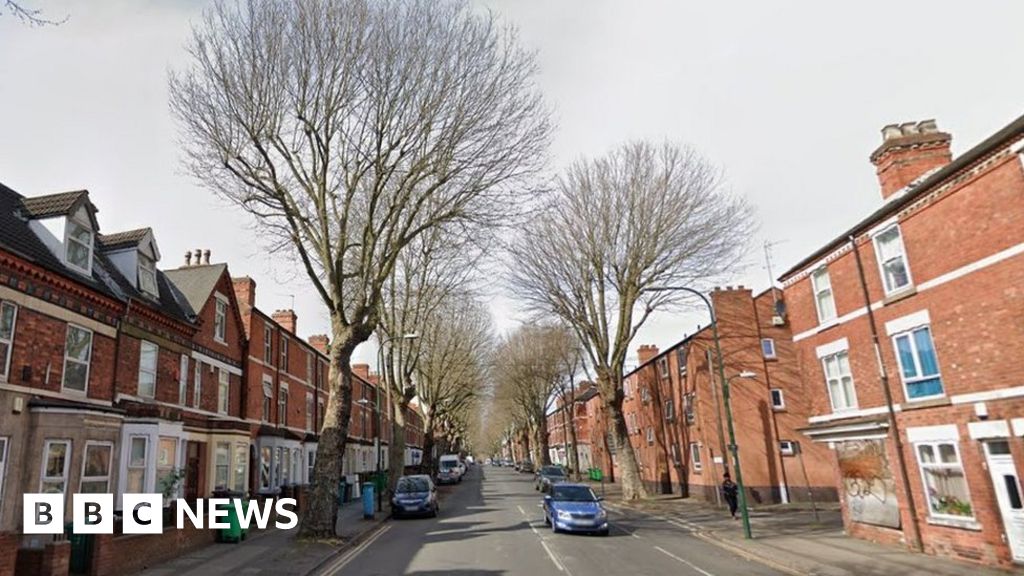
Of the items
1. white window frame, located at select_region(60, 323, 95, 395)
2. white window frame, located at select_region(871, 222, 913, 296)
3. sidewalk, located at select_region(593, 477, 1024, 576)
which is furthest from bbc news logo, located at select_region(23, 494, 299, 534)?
white window frame, located at select_region(871, 222, 913, 296)

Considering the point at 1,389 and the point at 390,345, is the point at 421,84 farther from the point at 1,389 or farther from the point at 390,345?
the point at 390,345

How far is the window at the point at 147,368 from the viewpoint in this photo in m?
18.5

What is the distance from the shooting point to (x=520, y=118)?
18609 mm

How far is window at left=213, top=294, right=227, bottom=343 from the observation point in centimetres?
2417

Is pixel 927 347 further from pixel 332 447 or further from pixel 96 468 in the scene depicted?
pixel 96 468

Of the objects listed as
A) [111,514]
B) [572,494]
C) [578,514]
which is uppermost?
[111,514]

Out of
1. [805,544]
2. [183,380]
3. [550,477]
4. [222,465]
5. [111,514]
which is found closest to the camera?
[111,514]

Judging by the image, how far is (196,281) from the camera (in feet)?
80.6

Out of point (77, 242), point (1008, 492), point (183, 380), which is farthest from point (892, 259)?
point (183, 380)

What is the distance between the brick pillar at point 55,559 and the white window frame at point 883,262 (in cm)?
1939

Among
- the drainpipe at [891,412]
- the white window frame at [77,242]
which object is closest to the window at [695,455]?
the drainpipe at [891,412]

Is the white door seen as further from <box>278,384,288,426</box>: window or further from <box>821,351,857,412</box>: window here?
<box>278,384,288,426</box>: window

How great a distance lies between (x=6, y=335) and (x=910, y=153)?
2331cm

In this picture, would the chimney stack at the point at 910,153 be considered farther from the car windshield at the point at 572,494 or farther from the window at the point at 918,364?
the car windshield at the point at 572,494
